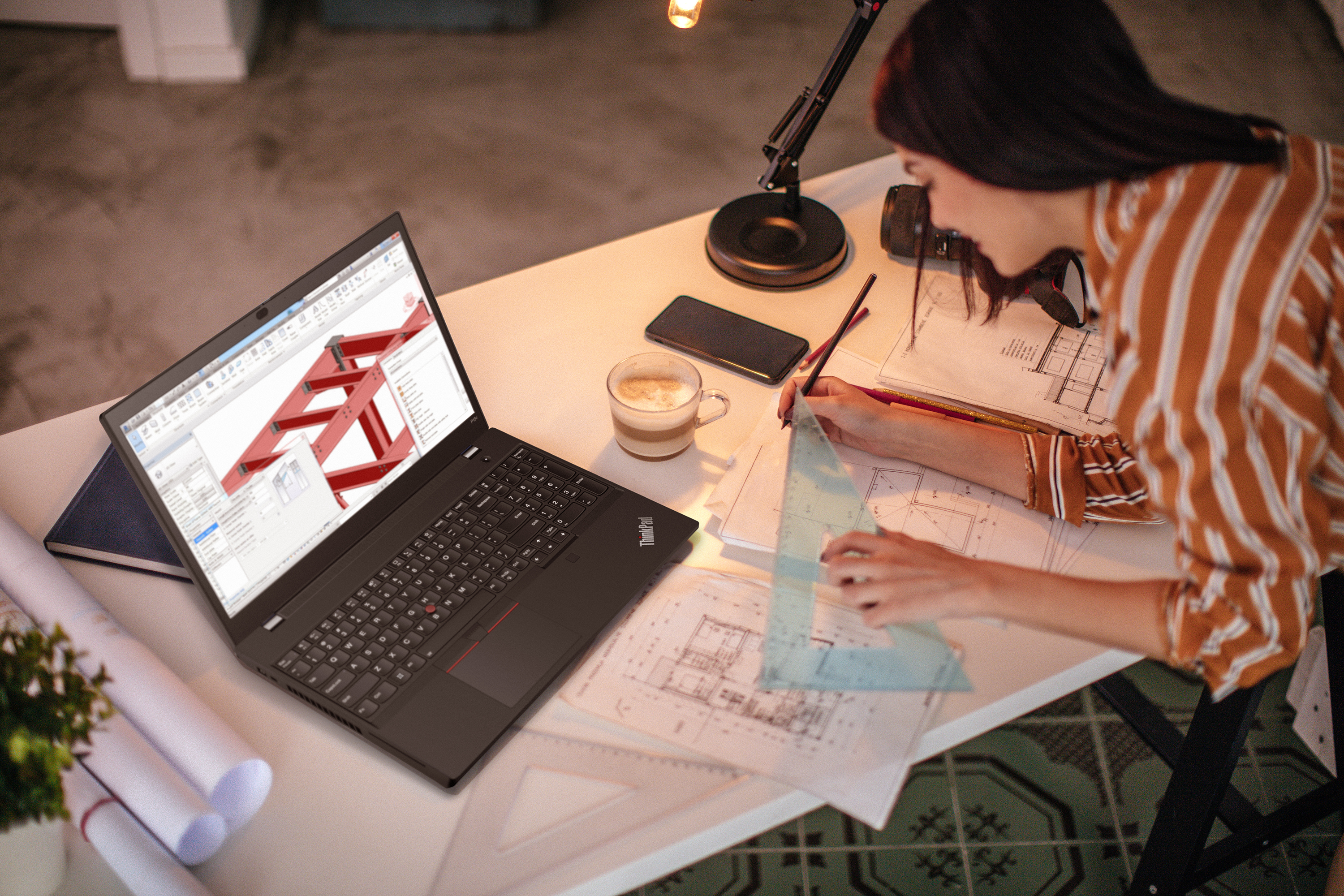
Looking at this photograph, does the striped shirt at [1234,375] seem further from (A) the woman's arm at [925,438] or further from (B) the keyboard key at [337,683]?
(B) the keyboard key at [337,683]

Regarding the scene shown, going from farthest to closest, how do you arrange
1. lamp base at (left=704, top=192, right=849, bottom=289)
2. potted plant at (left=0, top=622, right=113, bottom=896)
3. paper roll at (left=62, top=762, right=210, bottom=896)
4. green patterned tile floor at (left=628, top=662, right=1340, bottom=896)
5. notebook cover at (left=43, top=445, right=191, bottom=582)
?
green patterned tile floor at (left=628, top=662, right=1340, bottom=896)
lamp base at (left=704, top=192, right=849, bottom=289)
notebook cover at (left=43, top=445, right=191, bottom=582)
paper roll at (left=62, top=762, right=210, bottom=896)
potted plant at (left=0, top=622, right=113, bottom=896)

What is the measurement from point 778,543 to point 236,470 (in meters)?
→ 0.52

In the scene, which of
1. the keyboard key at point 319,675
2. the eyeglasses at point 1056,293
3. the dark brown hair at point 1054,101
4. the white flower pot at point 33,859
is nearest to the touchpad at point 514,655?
the keyboard key at point 319,675

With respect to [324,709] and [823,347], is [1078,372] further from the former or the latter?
[324,709]

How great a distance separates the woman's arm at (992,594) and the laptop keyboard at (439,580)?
0.31 m

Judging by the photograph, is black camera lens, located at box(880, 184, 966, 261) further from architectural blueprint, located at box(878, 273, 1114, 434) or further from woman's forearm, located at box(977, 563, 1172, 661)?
woman's forearm, located at box(977, 563, 1172, 661)

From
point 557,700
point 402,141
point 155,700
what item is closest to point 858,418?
point 557,700

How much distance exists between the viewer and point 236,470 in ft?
2.84

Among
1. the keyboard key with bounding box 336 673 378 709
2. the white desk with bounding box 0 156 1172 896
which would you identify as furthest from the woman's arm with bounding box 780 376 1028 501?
the keyboard key with bounding box 336 673 378 709

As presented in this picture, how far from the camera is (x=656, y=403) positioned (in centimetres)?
111

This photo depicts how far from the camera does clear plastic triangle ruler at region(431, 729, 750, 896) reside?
30.8 inches

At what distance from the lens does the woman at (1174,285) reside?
70 cm

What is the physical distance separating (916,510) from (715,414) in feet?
0.86

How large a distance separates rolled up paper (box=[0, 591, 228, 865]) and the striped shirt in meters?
0.79
